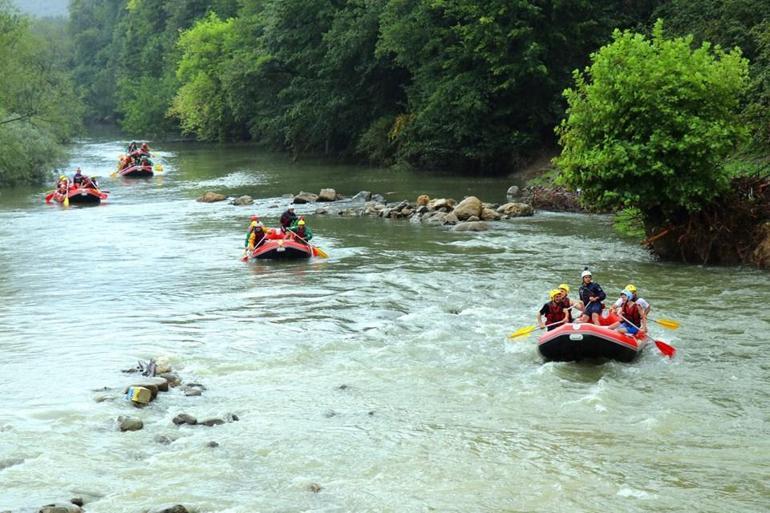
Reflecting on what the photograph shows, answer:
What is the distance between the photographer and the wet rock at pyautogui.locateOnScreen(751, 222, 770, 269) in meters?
21.8

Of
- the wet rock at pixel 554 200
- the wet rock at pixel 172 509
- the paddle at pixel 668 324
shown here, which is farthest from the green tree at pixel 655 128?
the wet rock at pixel 172 509

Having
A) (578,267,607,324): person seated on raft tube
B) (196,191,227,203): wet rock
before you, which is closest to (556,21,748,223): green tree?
(578,267,607,324): person seated on raft tube

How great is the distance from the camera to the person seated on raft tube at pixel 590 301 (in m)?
16.2

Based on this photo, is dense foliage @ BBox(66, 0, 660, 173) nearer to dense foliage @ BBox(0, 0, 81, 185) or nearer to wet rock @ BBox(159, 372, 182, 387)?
dense foliage @ BBox(0, 0, 81, 185)

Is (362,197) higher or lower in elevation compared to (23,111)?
lower

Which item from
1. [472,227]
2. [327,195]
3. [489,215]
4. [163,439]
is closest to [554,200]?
[489,215]

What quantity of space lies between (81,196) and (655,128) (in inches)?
933

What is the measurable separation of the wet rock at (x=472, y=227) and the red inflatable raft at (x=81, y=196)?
16249 millimetres

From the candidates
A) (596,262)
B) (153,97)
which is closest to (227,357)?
(596,262)

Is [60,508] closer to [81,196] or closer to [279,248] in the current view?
[279,248]

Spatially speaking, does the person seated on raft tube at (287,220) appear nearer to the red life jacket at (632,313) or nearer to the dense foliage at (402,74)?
the red life jacket at (632,313)

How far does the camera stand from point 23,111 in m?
48.8

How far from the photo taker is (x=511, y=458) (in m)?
11.6

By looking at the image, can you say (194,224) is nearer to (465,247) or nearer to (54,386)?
(465,247)
